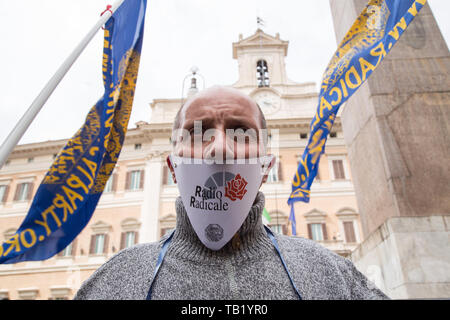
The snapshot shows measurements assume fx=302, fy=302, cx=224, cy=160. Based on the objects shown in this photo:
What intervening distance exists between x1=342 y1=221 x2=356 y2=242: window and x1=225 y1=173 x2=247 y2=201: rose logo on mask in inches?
739

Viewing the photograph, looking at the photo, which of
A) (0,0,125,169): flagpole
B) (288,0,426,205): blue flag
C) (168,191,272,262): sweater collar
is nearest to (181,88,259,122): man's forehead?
(168,191,272,262): sweater collar

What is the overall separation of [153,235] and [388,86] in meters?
17.0

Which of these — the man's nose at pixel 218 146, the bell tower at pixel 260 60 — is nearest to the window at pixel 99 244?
the bell tower at pixel 260 60

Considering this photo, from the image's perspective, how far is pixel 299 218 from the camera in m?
18.8

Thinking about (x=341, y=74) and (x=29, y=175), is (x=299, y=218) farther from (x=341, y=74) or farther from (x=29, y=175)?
(x=29, y=175)

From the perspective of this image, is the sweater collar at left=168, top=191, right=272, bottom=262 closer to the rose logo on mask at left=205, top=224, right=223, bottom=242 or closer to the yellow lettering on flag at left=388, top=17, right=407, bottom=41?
the rose logo on mask at left=205, top=224, right=223, bottom=242

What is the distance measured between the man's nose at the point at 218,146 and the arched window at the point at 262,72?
78.5 feet

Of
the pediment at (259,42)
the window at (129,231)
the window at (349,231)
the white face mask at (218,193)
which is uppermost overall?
the pediment at (259,42)

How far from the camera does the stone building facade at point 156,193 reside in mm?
18547

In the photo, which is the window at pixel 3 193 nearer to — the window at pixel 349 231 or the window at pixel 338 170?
the window at pixel 338 170

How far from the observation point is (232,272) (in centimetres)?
117

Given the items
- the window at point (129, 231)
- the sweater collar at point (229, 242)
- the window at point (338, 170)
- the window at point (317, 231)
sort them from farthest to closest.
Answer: the window at point (338, 170), the window at point (129, 231), the window at point (317, 231), the sweater collar at point (229, 242)

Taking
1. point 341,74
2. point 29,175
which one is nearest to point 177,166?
point 341,74
